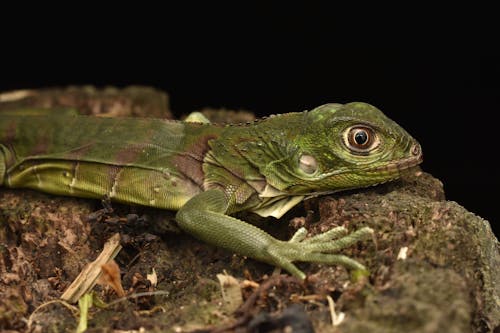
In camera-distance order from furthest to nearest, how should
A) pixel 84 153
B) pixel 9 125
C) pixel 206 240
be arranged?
pixel 9 125
pixel 84 153
pixel 206 240

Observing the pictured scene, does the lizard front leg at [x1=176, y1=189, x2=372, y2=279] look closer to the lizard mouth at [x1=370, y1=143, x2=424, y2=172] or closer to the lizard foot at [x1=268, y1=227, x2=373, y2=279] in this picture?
the lizard foot at [x1=268, y1=227, x2=373, y2=279]

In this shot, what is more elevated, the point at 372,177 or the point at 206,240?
the point at 372,177

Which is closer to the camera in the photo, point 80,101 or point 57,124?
point 57,124

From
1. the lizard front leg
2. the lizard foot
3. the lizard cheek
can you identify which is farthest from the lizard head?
the lizard foot

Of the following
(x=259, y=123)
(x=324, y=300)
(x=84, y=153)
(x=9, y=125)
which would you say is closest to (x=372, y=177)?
(x=259, y=123)

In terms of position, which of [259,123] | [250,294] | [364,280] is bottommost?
[250,294]

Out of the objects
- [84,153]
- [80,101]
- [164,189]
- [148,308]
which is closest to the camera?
[148,308]

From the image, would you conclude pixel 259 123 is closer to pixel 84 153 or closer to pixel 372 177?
pixel 372 177

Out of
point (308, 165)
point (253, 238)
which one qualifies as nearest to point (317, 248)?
point (253, 238)
